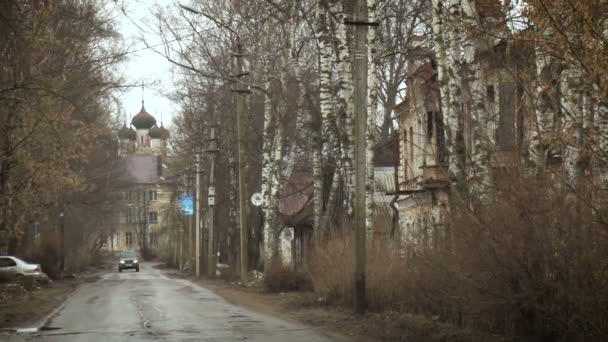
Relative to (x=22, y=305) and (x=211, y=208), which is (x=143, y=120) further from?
(x=22, y=305)

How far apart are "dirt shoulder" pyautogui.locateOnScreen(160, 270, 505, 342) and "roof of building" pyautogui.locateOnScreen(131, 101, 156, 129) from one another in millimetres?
119832

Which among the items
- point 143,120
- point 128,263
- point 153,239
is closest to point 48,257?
point 128,263

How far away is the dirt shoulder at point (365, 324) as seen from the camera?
48.0 feet

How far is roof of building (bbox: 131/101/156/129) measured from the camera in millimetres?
143250

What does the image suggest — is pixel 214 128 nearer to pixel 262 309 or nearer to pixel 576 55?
pixel 262 309

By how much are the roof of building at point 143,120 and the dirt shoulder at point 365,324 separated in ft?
393

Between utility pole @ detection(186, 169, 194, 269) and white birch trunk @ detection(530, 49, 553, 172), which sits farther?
utility pole @ detection(186, 169, 194, 269)

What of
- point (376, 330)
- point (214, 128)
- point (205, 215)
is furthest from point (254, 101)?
point (376, 330)

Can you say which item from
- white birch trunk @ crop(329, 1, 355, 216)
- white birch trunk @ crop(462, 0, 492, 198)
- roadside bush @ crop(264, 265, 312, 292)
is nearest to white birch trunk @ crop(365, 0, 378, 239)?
white birch trunk @ crop(329, 1, 355, 216)

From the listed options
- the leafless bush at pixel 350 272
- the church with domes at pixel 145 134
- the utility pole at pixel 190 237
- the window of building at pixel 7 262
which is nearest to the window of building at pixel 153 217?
the church with domes at pixel 145 134

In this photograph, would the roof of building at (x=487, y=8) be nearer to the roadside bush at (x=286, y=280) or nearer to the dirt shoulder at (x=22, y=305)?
the dirt shoulder at (x=22, y=305)

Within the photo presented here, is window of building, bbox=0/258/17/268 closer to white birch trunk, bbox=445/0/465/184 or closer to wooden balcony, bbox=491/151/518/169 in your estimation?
white birch trunk, bbox=445/0/465/184

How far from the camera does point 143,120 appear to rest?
14488 cm

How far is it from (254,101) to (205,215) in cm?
2168
